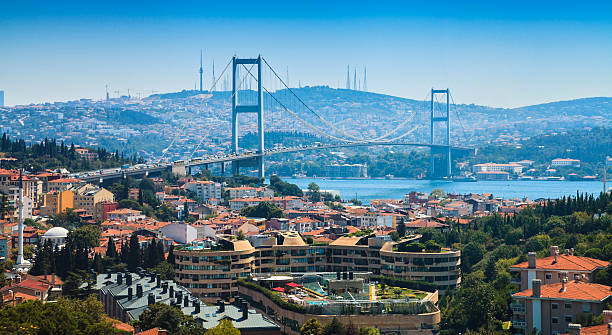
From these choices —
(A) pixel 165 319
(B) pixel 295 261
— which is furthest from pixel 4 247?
(A) pixel 165 319

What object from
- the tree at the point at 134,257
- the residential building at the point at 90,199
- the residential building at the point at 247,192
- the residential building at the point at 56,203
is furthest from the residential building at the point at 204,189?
the tree at the point at 134,257

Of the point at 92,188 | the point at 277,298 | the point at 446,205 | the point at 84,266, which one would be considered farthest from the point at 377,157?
the point at 277,298

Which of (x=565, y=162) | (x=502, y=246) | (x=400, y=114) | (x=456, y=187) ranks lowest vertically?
(x=456, y=187)

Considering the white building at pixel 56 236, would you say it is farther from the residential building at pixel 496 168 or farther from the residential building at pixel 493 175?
the residential building at pixel 496 168

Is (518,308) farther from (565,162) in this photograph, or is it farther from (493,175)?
(565,162)

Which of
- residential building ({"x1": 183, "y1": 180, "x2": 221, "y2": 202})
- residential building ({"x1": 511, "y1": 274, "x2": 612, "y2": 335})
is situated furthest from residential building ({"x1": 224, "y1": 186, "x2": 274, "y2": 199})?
residential building ({"x1": 511, "y1": 274, "x2": 612, "y2": 335})

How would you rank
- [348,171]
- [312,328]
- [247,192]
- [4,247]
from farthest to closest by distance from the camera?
1. [348,171]
2. [247,192]
3. [4,247]
4. [312,328]
